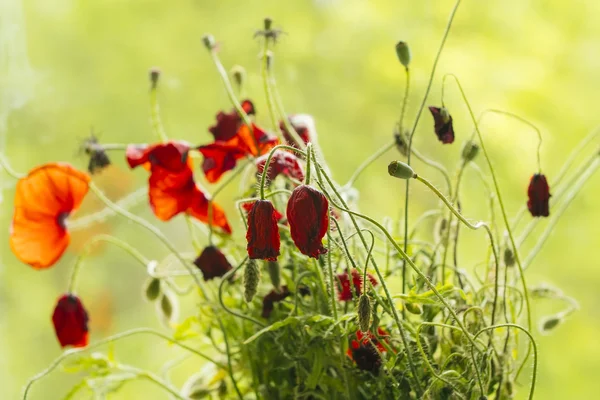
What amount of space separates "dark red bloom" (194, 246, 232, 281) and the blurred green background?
425 mm

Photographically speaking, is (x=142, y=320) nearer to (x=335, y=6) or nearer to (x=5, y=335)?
(x=5, y=335)

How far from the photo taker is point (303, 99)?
3.97ft

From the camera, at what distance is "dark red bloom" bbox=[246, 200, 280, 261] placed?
523 millimetres

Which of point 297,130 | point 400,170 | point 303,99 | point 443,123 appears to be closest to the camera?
point 400,170

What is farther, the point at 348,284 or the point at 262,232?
the point at 348,284

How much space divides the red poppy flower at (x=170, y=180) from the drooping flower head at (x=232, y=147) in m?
0.02

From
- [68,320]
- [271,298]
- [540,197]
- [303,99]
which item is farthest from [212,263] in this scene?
[303,99]

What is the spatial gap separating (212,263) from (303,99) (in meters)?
0.56

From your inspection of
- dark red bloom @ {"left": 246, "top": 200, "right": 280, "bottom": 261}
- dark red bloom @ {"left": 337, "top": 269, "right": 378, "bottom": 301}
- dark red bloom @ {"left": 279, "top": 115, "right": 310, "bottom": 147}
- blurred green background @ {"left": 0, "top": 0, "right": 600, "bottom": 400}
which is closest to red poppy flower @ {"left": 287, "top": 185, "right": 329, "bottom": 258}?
dark red bloom @ {"left": 246, "top": 200, "right": 280, "bottom": 261}

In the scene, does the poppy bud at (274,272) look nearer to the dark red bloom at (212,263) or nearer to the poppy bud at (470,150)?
the dark red bloom at (212,263)

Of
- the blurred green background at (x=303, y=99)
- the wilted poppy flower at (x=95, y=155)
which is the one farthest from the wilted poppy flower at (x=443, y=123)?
the blurred green background at (x=303, y=99)

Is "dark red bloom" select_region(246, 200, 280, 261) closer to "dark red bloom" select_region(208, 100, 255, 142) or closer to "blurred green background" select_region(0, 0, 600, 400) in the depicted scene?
"dark red bloom" select_region(208, 100, 255, 142)

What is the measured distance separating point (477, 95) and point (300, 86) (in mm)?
258

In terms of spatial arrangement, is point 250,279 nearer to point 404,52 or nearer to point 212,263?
point 212,263
